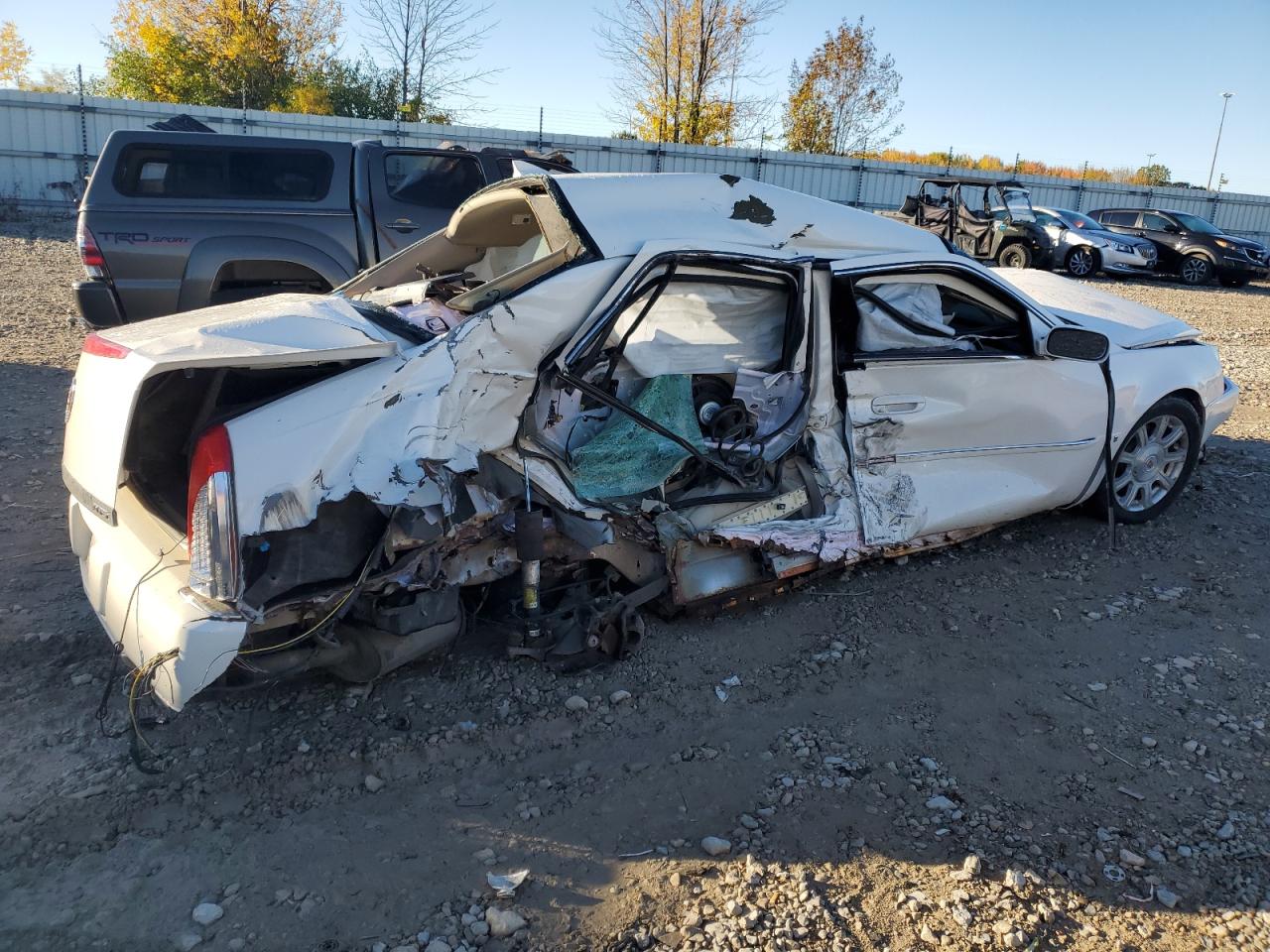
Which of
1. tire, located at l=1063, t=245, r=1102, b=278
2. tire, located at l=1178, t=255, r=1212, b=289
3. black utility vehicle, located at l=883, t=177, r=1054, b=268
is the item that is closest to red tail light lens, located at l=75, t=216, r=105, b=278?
black utility vehicle, located at l=883, t=177, r=1054, b=268

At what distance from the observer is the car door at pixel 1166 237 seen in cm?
1950

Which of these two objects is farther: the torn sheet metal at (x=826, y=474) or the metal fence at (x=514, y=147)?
the metal fence at (x=514, y=147)

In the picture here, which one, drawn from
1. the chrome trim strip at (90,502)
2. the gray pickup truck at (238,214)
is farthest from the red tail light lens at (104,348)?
the gray pickup truck at (238,214)

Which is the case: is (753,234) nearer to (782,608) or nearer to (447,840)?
(782,608)

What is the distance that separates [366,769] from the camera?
298cm

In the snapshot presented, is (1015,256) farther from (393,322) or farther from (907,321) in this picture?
(393,322)

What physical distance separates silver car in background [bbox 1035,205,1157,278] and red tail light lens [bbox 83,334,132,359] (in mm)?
19086

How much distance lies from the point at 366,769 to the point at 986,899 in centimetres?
190

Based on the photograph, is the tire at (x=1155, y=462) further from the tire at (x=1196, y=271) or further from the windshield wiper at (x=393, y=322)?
the tire at (x=1196, y=271)

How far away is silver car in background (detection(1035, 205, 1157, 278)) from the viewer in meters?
18.8

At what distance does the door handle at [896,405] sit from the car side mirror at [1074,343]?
757mm

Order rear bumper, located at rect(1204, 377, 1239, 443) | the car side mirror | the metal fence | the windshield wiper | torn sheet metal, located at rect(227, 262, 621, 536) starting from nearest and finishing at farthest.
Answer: torn sheet metal, located at rect(227, 262, 621, 536), the windshield wiper, the car side mirror, rear bumper, located at rect(1204, 377, 1239, 443), the metal fence

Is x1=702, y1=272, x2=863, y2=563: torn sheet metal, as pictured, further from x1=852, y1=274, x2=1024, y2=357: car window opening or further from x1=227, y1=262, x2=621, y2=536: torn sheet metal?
x1=227, y1=262, x2=621, y2=536: torn sheet metal

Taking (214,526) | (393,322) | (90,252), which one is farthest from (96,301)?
(214,526)
